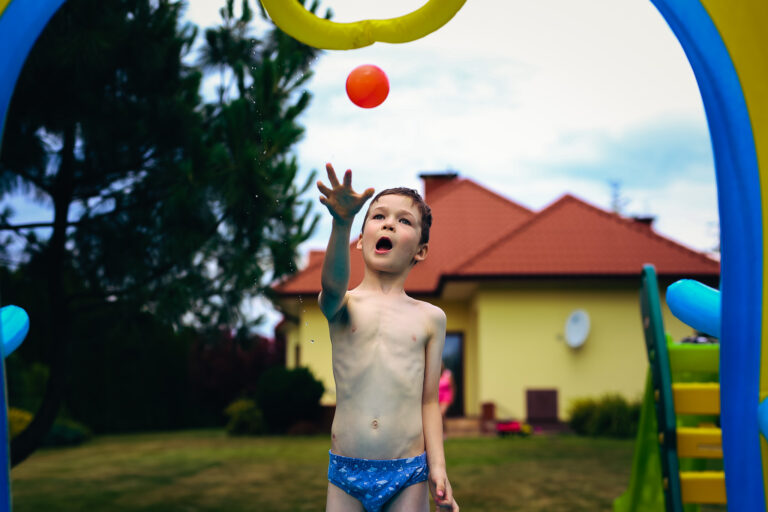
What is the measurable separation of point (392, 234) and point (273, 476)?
7.71 metres

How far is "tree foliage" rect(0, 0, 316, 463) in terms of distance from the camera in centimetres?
599

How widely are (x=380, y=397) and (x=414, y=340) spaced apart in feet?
0.82

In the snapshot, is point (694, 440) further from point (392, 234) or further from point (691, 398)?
point (392, 234)

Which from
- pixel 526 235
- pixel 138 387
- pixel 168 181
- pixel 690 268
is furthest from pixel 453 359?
pixel 168 181

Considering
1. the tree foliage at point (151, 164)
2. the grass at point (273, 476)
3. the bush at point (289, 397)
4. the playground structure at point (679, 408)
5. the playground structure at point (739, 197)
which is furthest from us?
the bush at point (289, 397)

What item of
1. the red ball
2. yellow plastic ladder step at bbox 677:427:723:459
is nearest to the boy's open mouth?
the red ball

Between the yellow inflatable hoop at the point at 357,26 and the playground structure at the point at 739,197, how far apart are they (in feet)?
2.62

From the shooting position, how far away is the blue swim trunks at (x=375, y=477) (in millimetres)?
2641

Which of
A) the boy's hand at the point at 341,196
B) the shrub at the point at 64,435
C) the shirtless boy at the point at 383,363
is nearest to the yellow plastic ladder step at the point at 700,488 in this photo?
the shirtless boy at the point at 383,363

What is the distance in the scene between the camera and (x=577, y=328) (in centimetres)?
1645

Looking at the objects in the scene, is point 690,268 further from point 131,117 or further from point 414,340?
point 414,340

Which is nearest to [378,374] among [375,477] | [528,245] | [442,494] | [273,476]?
[375,477]

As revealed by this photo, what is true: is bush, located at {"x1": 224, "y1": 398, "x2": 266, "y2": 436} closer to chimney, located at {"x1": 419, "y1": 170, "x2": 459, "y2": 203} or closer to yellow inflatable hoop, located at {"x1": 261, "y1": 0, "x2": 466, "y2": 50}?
chimney, located at {"x1": 419, "y1": 170, "x2": 459, "y2": 203}

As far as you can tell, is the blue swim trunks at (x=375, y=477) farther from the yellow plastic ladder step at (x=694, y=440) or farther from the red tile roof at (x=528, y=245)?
the red tile roof at (x=528, y=245)
